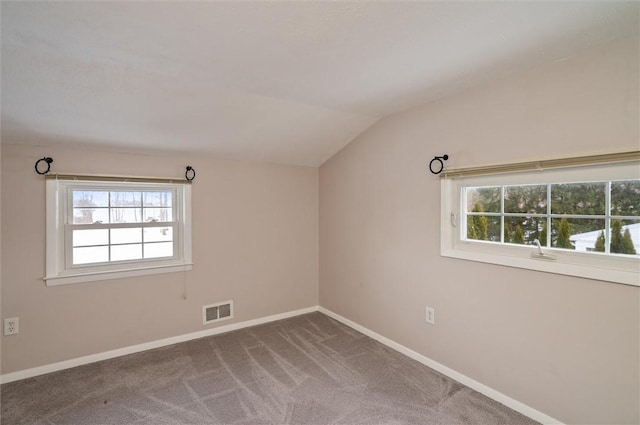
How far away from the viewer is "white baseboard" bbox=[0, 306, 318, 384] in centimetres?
239

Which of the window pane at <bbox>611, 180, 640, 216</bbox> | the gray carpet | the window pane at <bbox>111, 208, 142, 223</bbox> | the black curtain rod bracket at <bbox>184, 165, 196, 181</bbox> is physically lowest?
the gray carpet

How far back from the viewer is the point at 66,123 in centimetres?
226

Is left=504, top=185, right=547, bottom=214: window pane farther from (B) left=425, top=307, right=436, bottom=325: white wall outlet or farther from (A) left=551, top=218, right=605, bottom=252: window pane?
(B) left=425, top=307, right=436, bottom=325: white wall outlet

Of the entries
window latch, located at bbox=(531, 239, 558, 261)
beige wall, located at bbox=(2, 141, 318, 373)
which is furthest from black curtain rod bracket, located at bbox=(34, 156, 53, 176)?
window latch, located at bbox=(531, 239, 558, 261)

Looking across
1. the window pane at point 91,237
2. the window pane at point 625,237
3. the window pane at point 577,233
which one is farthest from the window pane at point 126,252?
the window pane at point 625,237

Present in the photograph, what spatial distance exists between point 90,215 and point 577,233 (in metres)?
3.64

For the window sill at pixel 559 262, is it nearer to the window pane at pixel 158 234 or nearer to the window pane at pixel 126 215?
the window pane at pixel 158 234

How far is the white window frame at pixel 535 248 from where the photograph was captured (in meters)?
1.63

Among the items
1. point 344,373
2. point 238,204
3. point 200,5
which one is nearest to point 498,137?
point 200,5

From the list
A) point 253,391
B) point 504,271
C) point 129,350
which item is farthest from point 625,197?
point 129,350

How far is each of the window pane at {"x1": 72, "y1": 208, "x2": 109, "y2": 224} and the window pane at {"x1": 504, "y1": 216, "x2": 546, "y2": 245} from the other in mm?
3282

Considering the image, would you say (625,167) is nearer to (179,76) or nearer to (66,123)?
(179,76)

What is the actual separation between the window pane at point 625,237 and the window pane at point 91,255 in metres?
3.69

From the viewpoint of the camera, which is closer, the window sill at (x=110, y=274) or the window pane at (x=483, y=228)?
the window pane at (x=483, y=228)
